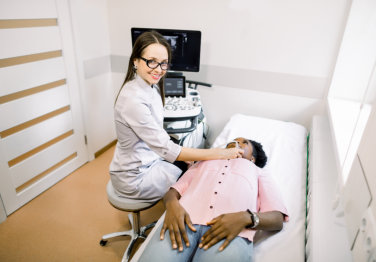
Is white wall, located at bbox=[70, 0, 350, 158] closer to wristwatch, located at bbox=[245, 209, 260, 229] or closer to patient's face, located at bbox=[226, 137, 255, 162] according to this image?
patient's face, located at bbox=[226, 137, 255, 162]

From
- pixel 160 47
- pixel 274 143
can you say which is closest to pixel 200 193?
pixel 160 47

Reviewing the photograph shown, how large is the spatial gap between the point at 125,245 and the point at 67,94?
132 cm

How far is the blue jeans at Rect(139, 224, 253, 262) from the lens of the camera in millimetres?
1029

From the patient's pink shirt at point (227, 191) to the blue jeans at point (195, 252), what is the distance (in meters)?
0.06

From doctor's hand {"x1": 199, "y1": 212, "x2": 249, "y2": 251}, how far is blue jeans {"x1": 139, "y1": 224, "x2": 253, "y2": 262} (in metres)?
0.02

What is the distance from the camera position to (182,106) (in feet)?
6.48

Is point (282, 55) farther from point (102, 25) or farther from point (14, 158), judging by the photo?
point (14, 158)

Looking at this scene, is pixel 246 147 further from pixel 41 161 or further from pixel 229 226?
pixel 41 161

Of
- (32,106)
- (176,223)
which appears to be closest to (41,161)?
(32,106)

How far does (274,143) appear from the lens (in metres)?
1.94

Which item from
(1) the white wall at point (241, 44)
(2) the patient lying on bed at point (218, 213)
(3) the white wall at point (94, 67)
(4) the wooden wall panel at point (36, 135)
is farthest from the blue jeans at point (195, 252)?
(3) the white wall at point (94, 67)

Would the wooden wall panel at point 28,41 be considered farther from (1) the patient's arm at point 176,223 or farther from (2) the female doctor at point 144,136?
(1) the patient's arm at point 176,223

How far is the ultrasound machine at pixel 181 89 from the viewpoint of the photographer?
1892mm

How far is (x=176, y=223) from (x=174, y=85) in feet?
4.12
